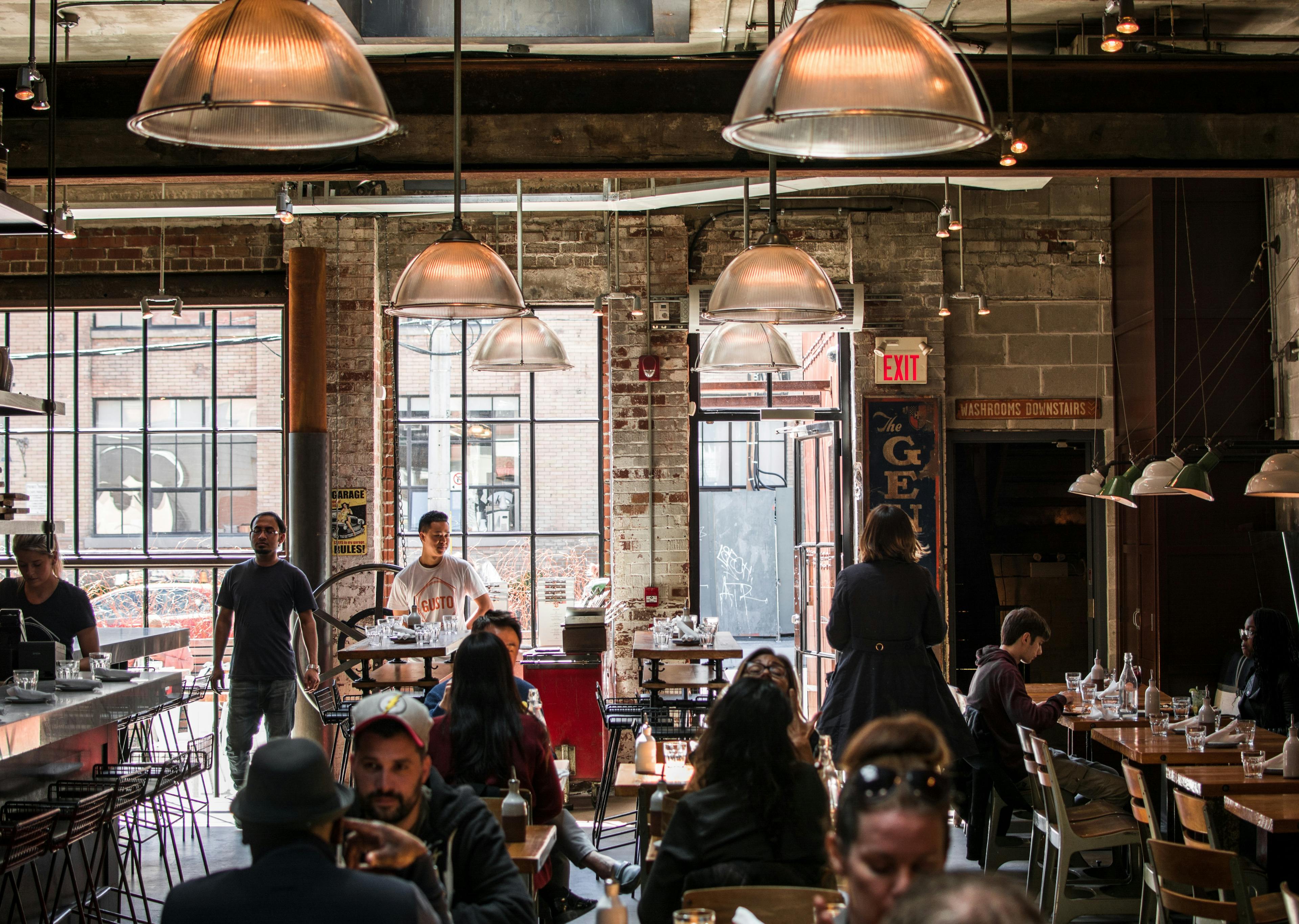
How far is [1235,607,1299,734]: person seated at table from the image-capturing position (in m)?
6.71

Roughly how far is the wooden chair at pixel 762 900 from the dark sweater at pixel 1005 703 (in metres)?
3.46

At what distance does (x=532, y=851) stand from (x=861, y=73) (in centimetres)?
254

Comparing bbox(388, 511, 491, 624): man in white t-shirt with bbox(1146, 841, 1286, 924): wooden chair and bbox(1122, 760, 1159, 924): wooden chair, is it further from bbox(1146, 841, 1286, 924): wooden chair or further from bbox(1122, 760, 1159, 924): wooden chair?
bbox(1146, 841, 1286, 924): wooden chair

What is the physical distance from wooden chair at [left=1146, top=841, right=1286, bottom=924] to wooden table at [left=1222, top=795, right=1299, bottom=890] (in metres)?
0.35

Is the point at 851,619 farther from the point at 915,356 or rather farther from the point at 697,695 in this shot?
the point at 915,356

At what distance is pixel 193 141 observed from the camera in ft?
9.27

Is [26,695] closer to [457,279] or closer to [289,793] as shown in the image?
[457,279]

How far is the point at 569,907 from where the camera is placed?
5.38 meters

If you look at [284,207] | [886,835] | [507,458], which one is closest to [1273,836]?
[886,835]

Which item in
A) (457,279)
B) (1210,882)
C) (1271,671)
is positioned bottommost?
(1210,882)

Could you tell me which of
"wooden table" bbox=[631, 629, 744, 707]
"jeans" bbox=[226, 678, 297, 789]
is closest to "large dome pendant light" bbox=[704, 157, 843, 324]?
"wooden table" bbox=[631, 629, 744, 707]

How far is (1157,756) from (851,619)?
1.53 meters

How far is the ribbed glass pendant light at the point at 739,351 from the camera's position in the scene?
7.44 meters

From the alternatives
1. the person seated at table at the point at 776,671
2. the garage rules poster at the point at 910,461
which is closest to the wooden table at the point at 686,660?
the garage rules poster at the point at 910,461
